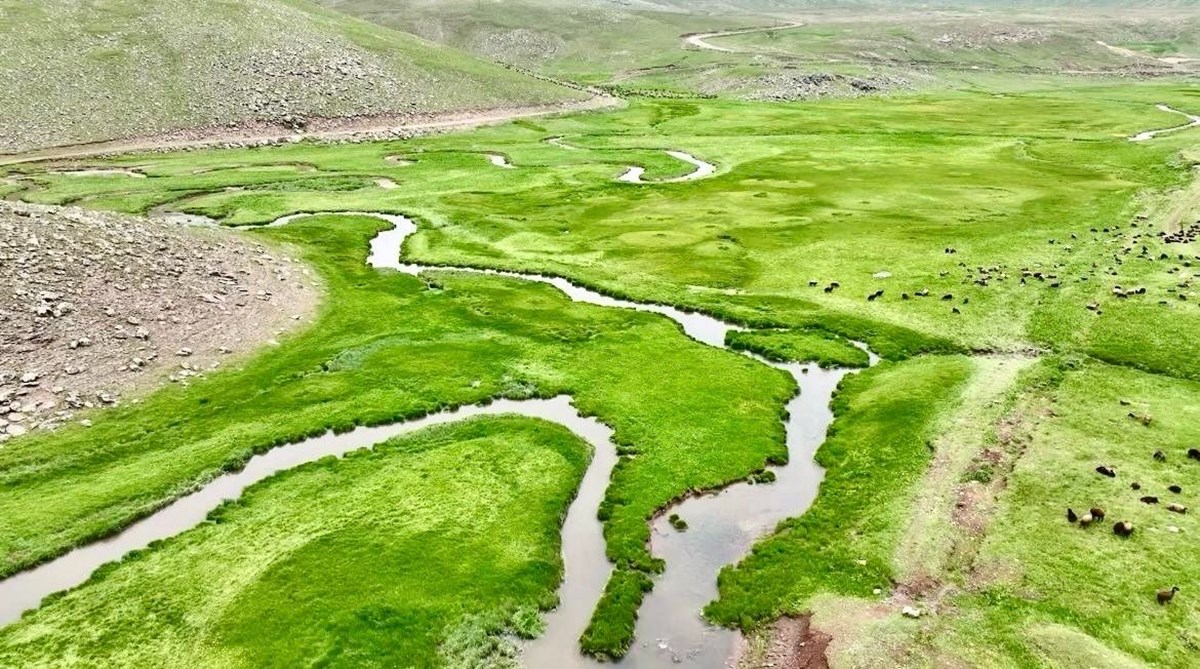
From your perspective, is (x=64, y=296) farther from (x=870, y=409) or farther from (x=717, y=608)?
(x=870, y=409)

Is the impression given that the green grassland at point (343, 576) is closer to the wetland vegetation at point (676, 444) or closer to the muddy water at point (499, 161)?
the wetland vegetation at point (676, 444)

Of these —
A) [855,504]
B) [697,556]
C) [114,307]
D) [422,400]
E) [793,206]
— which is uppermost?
[114,307]

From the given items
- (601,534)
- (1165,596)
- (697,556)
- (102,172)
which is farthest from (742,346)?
(102,172)

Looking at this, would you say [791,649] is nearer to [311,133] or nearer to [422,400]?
[422,400]

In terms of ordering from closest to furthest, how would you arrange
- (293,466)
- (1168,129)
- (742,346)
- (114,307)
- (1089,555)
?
(1089,555) < (293,466) < (114,307) < (742,346) < (1168,129)

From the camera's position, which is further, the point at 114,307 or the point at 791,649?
the point at 114,307

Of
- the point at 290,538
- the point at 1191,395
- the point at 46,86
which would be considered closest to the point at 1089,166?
the point at 1191,395

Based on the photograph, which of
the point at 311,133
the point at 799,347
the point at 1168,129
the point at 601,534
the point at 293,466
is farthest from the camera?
the point at 1168,129
